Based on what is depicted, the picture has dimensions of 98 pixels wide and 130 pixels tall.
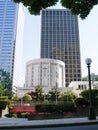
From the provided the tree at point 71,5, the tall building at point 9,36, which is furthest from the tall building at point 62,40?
the tree at point 71,5

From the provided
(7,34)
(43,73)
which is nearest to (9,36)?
(7,34)

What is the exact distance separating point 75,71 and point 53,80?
3781cm

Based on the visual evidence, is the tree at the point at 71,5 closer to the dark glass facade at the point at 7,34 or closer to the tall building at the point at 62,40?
the dark glass facade at the point at 7,34

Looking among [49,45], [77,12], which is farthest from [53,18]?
[77,12]

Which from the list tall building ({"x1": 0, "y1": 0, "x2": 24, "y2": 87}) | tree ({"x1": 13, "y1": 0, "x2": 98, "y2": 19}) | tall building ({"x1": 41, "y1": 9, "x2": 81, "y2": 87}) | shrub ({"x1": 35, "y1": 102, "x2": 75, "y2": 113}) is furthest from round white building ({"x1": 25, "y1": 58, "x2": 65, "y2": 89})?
tree ({"x1": 13, "y1": 0, "x2": 98, "y2": 19})

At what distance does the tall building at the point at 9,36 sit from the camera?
15950cm

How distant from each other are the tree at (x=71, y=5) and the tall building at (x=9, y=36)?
489 ft

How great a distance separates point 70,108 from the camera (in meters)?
23.8

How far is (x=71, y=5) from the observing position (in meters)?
7.41

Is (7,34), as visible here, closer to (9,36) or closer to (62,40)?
(9,36)

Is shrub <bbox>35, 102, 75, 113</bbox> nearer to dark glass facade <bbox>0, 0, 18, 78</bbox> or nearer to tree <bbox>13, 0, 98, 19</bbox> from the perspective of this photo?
tree <bbox>13, 0, 98, 19</bbox>

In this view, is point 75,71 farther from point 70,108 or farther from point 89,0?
point 89,0

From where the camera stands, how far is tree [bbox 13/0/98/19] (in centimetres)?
724

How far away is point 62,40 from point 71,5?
17468 centimetres
